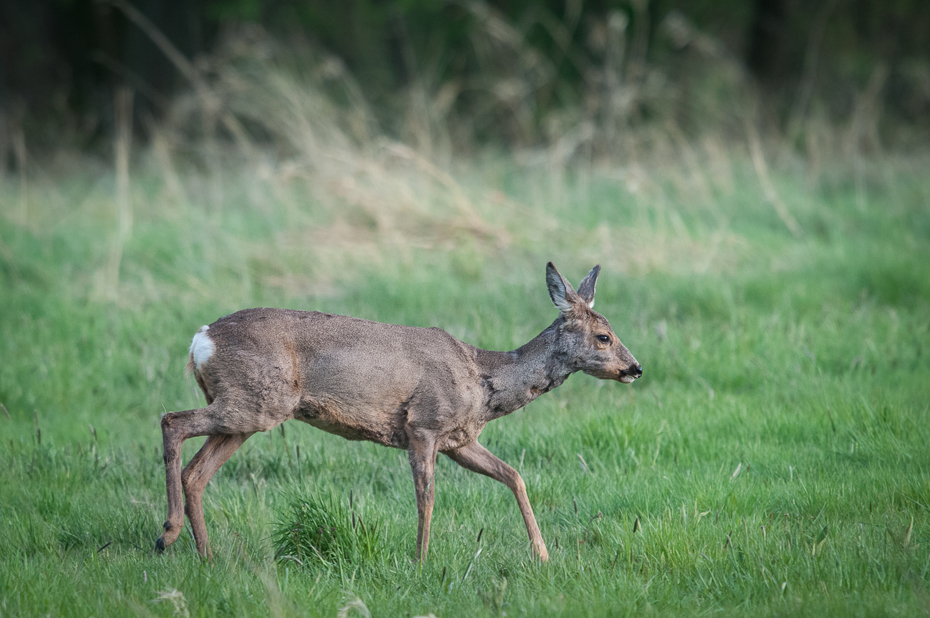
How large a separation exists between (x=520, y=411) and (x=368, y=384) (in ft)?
6.60

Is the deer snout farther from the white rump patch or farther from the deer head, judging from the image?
the white rump patch

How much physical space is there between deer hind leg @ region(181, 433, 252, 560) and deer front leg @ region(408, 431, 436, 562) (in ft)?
2.54

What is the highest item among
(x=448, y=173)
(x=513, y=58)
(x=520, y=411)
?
(x=513, y=58)

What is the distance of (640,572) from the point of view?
373 cm

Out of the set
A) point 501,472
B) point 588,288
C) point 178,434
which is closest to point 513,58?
point 588,288

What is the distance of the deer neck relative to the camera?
14.1ft

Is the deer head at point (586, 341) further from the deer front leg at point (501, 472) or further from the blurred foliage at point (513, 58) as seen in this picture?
the blurred foliage at point (513, 58)

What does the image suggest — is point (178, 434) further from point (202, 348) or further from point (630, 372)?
point (630, 372)

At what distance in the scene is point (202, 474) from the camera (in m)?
4.15

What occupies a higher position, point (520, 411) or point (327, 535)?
point (520, 411)

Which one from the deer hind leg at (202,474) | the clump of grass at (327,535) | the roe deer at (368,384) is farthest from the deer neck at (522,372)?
the deer hind leg at (202,474)

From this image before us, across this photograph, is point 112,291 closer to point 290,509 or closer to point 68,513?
point 68,513

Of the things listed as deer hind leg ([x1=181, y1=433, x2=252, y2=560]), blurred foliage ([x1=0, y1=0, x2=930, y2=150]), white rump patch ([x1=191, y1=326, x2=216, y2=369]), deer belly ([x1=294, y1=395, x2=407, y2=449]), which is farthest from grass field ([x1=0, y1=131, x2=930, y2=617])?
blurred foliage ([x1=0, y1=0, x2=930, y2=150])

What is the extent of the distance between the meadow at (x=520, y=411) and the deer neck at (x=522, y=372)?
1.92 ft
